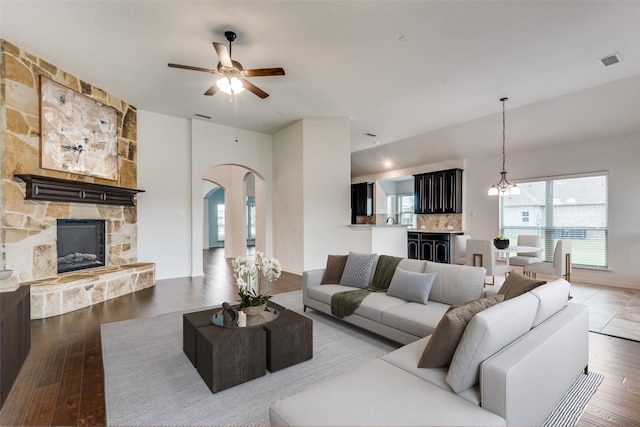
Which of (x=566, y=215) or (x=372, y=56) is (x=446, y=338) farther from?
(x=566, y=215)

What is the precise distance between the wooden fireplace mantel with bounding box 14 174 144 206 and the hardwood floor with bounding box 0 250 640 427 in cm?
160

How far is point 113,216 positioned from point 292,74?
400 centimetres

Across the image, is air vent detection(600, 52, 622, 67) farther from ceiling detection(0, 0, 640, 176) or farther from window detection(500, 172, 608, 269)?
window detection(500, 172, 608, 269)

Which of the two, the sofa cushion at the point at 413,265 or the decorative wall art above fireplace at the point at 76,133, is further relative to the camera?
the decorative wall art above fireplace at the point at 76,133

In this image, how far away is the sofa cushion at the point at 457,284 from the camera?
2.97m

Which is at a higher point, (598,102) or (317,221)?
(598,102)

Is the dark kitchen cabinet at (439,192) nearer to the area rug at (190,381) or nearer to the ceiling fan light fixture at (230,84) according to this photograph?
the area rug at (190,381)

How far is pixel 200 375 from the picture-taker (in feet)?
7.95

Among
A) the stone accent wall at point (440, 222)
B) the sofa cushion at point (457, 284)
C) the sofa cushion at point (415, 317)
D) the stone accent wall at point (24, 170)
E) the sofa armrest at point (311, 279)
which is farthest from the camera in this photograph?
the stone accent wall at point (440, 222)

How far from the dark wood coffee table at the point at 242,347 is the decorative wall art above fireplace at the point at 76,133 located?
3.58 metres

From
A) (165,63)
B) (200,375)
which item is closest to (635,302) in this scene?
(200,375)

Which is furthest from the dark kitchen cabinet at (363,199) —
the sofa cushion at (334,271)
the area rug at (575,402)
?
the area rug at (575,402)

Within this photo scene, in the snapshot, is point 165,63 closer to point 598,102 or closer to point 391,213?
point 598,102

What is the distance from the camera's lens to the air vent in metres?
3.89
